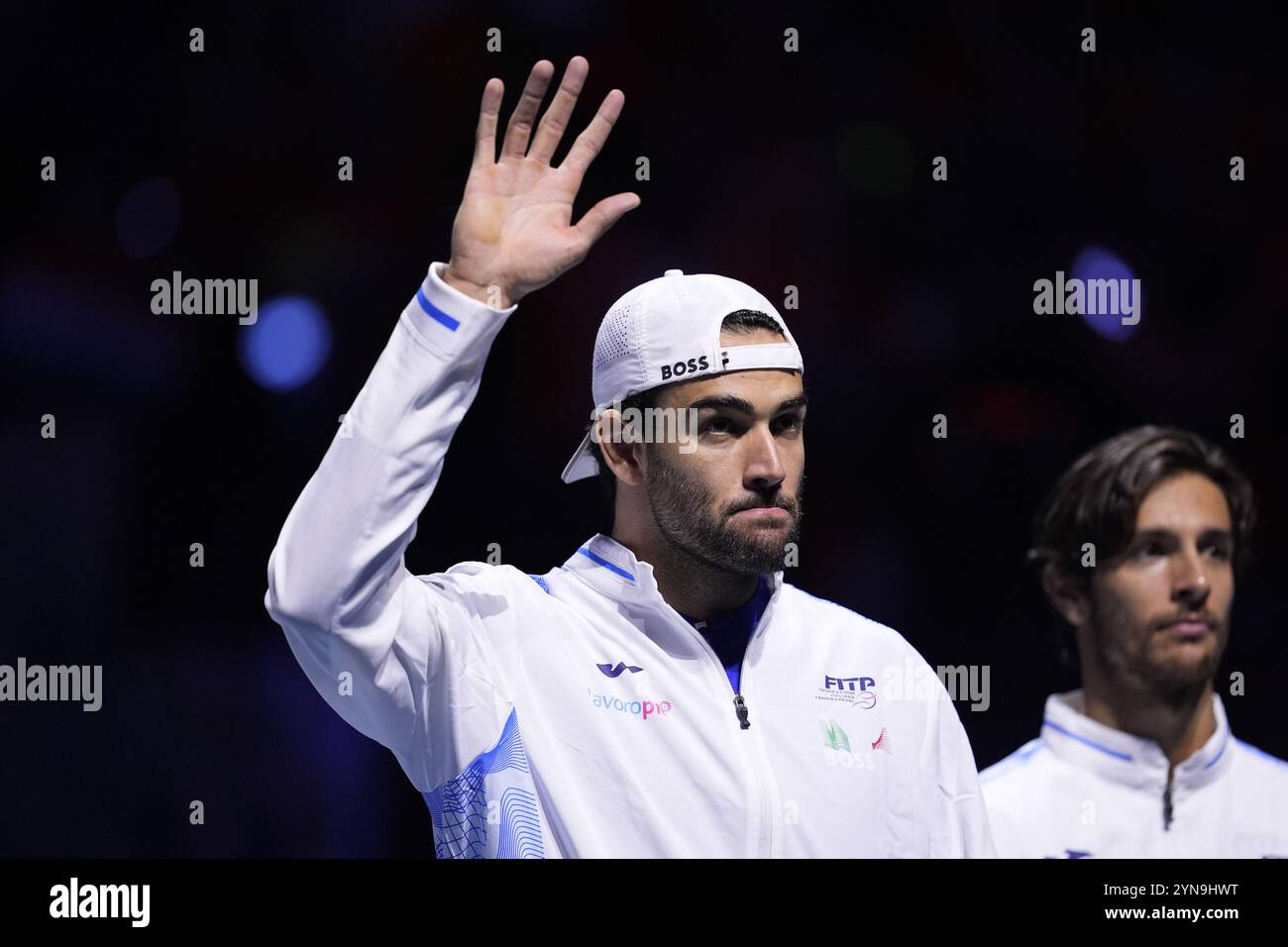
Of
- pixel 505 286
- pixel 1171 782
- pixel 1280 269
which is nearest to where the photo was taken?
pixel 505 286

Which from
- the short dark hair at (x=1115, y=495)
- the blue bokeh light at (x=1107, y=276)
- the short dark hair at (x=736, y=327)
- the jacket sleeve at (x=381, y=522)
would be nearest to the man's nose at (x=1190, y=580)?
the short dark hair at (x=1115, y=495)

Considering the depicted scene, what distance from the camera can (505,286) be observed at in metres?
2.94

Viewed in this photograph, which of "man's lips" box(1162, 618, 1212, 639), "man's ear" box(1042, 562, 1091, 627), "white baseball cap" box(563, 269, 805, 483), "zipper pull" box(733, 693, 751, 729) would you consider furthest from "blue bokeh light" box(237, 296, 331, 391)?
"man's lips" box(1162, 618, 1212, 639)

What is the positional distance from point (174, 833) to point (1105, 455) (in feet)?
9.44

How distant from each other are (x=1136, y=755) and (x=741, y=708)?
1523 mm

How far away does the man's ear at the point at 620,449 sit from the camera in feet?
11.2

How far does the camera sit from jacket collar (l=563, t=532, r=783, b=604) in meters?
3.24

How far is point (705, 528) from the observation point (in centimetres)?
323

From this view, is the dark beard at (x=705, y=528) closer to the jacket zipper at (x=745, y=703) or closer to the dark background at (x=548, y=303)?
the jacket zipper at (x=745, y=703)

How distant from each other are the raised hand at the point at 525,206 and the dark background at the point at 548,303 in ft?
4.37

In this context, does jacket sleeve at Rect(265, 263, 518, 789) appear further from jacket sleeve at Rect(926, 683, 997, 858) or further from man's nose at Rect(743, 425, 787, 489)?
jacket sleeve at Rect(926, 683, 997, 858)

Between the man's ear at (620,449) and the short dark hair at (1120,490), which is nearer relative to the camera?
the man's ear at (620,449)
